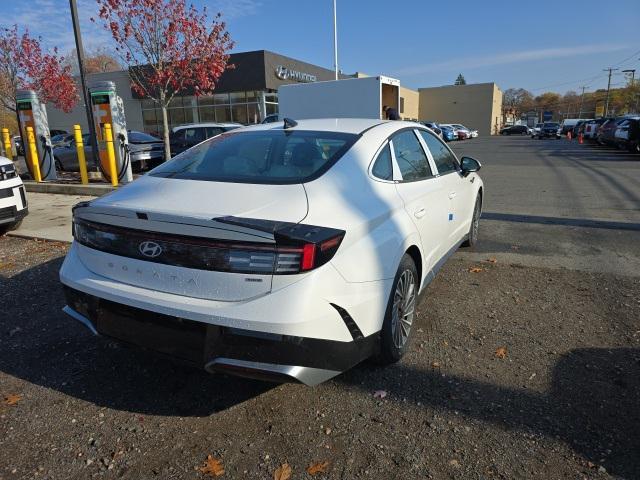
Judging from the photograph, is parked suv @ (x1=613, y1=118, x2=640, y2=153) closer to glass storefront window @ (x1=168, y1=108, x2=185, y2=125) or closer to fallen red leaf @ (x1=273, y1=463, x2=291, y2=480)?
fallen red leaf @ (x1=273, y1=463, x2=291, y2=480)

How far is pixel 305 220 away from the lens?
7.89 ft

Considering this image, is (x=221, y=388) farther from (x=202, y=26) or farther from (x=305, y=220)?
(x=202, y=26)

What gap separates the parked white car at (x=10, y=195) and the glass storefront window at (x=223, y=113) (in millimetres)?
27246

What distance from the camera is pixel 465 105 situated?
230 feet

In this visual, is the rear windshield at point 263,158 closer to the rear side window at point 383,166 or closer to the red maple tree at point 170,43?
the rear side window at point 383,166

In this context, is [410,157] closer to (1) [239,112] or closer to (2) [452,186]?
(2) [452,186]

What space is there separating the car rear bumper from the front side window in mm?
2245

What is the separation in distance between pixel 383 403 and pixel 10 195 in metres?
6.00

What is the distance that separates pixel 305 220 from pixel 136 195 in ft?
3.58

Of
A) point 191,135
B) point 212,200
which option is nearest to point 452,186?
point 212,200

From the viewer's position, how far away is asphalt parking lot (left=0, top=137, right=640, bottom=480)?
2.35m

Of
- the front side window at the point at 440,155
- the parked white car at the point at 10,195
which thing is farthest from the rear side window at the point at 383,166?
the parked white car at the point at 10,195

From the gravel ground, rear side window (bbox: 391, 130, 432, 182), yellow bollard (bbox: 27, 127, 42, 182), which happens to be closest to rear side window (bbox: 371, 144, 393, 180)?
rear side window (bbox: 391, 130, 432, 182)

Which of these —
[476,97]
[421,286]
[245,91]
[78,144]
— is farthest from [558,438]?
[476,97]
